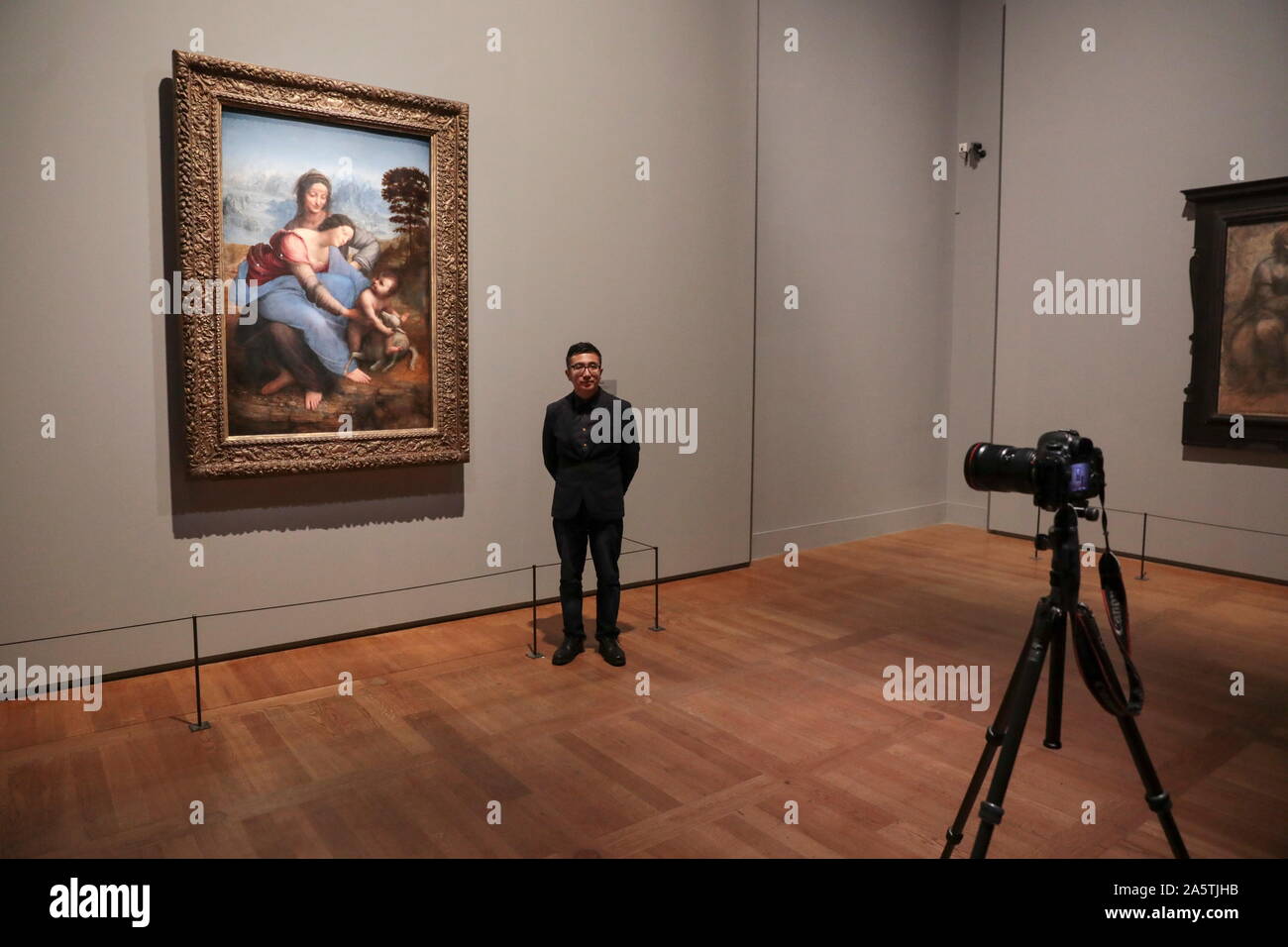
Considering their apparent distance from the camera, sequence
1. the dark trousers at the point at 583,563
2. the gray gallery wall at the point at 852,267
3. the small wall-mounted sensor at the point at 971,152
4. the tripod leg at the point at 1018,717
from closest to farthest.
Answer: the tripod leg at the point at 1018,717 < the dark trousers at the point at 583,563 < the gray gallery wall at the point at 852,267 < the small wall-mounted sensor at the point at 971,152

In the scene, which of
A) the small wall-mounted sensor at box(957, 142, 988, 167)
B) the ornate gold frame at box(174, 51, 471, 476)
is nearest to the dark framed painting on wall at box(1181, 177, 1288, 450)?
the small wall-mounted sensor at box(957, 142, 988, 167)

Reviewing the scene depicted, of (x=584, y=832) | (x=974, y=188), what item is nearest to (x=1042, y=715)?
(x=584, y=832)

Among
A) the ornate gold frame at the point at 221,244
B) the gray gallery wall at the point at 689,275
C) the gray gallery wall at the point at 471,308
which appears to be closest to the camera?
the gray gallery wall at the point at 471,308

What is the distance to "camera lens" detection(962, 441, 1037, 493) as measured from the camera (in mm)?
3162

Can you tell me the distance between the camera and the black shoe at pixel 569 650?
6.12 m

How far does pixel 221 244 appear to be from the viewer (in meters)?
5.86

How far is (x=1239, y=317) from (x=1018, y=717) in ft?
23.3

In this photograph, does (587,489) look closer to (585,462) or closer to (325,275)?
(585,462)

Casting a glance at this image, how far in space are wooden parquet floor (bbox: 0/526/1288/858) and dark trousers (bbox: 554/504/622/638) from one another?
26 centimetres

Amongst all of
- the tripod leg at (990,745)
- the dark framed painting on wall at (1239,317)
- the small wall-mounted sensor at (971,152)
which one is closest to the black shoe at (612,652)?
the tripod leg at (990,745)

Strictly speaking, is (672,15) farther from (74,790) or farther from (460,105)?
(74,790)

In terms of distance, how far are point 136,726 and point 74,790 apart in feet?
2.53

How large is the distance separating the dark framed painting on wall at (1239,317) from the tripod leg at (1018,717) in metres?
6.57

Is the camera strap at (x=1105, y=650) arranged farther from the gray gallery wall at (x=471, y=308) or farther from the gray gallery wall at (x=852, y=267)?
the gray gallery wall at (x=852, y=267)
